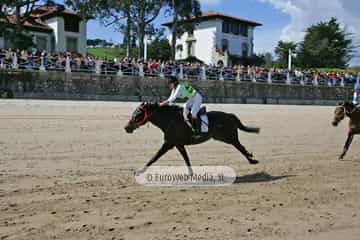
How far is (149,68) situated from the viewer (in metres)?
30.1

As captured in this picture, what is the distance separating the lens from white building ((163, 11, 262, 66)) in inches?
2408

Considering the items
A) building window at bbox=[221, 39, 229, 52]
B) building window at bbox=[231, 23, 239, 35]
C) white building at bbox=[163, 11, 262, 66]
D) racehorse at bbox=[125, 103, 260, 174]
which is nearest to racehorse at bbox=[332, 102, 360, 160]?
racehorse at bbox=[125, 103, 260, 174]

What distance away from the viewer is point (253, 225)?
5.52 m

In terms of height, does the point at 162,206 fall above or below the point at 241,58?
below

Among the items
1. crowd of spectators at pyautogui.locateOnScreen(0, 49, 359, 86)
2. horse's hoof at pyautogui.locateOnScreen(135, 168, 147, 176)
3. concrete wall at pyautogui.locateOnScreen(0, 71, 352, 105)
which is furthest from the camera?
crowd of spectators at pyautogui.locateOnScreen(0, 49, 359, 86)

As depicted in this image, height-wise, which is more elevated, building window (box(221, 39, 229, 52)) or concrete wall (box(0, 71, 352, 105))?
building window (box(221, 39, 229, 52))

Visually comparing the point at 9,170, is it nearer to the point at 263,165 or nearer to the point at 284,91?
the point at 263,165

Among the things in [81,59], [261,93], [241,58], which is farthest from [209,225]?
[241,58]

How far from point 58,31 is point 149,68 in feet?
70.4

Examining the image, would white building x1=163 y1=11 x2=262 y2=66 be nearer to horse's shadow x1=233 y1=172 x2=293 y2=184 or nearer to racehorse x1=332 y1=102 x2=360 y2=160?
racehorse x1=332 y1=102 x2=360 y2=160

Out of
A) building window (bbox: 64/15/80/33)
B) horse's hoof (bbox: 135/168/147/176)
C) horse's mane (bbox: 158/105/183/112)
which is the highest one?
building window (bbox: 64/15/80/33)

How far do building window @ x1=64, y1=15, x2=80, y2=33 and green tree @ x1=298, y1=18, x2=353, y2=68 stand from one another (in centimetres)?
3449

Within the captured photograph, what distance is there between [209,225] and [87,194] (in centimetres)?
220

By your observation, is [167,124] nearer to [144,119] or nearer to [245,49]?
[144,119]
